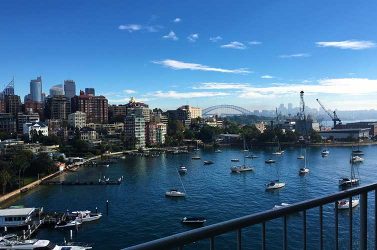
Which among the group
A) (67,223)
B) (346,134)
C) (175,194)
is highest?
(346,134)

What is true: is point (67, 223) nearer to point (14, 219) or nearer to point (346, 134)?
point (14, 219)

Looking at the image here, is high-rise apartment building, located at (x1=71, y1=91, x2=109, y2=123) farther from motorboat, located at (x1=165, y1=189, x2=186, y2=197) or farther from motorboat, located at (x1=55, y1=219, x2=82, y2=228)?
motorboat, located at (x1=55, y1=219, x2=82, y2=228)

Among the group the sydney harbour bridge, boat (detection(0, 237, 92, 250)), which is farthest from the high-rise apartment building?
the sydney harbour bridge

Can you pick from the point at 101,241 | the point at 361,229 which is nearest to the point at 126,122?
the point at 101,241

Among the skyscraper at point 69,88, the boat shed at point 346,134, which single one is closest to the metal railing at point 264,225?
the boat shed at point 346,134

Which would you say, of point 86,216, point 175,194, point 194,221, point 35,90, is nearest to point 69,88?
point 35,90

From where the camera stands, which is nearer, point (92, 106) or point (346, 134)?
point (346, 134)
